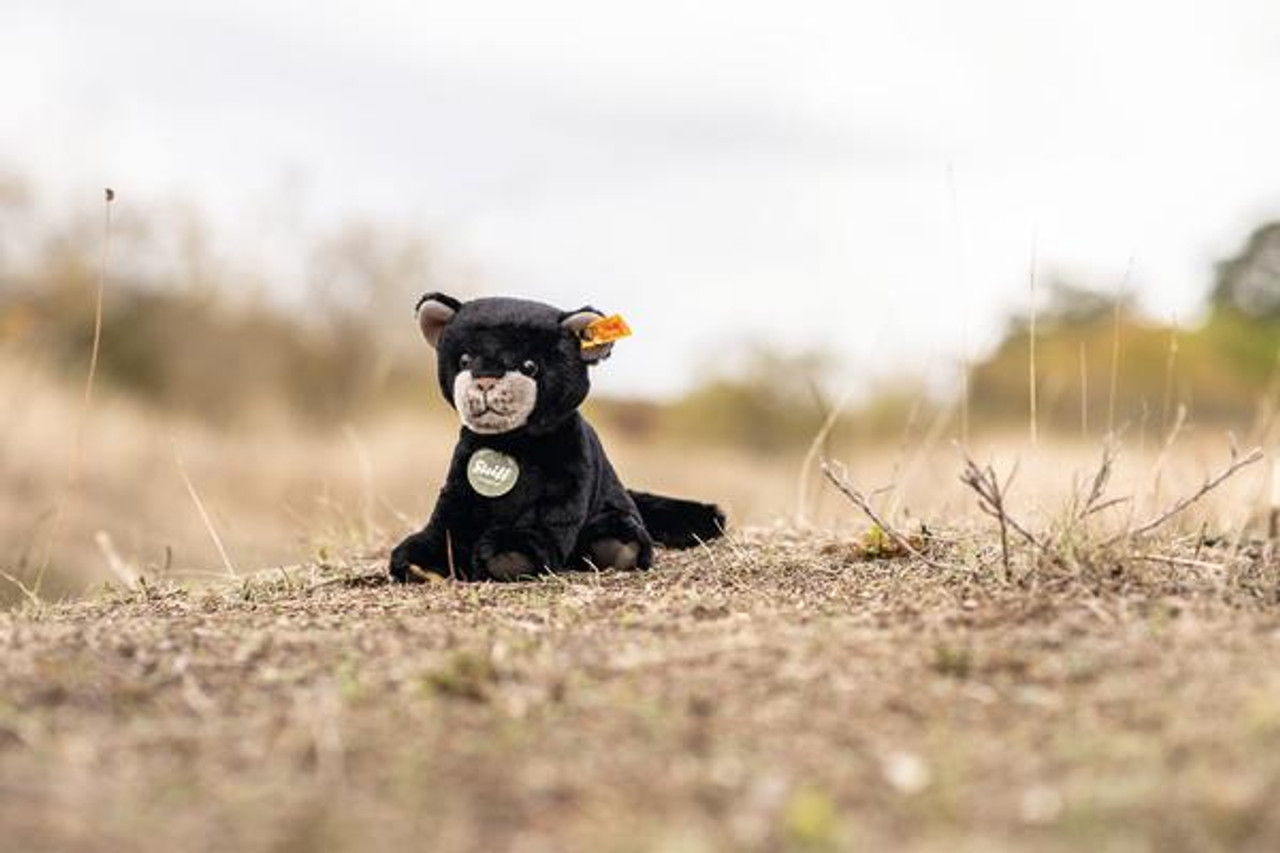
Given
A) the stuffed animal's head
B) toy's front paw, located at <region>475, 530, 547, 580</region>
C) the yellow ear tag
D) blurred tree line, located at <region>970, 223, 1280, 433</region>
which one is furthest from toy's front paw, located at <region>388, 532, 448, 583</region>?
blurred tree line, located at <region>970, 223, 1280, 433</region>

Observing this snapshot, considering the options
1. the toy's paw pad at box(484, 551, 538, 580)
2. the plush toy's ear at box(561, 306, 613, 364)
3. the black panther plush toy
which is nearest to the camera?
the toy's paw pad at box(484, 551, 538, 580)

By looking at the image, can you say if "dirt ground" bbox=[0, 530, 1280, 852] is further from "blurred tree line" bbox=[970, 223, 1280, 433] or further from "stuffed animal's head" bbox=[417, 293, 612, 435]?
"blurred tree line" bbox=[970, 223, 1280, 433]

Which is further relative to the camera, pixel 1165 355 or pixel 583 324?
pixel 1165 355

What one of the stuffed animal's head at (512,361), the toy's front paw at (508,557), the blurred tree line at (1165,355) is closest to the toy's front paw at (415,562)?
the toy's front paw at (508,557)

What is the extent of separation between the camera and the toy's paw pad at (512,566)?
12.7ft

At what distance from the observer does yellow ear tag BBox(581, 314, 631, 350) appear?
13.3 ft

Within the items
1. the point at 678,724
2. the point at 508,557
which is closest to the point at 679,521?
the point at 508,557

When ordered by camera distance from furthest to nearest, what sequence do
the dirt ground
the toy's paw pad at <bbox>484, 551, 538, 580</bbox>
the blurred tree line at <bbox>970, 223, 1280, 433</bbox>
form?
the blurred tree line at <bbox>970, 223, 1280, 433</bbox>, the toy's paw pad at <bbox>484, 551, 538, 580</bbox>, the dirt ground

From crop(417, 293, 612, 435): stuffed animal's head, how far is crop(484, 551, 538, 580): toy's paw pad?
1.22 feet

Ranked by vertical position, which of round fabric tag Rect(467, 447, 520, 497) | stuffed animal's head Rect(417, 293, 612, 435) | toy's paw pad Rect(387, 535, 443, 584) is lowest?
toy's paw pad Rect(387, 535, 443, 584)

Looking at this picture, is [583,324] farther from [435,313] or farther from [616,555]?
[616,555]

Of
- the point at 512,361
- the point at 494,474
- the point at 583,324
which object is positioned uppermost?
the point at 583,324

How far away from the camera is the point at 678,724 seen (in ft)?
7.49

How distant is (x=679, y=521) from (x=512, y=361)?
0.95 metres
